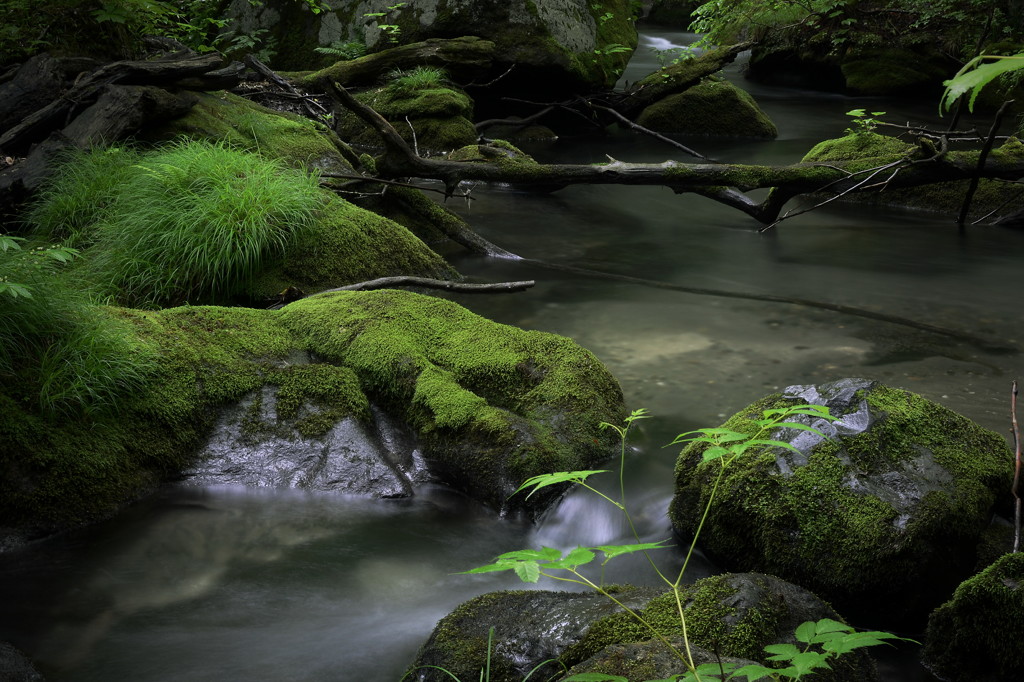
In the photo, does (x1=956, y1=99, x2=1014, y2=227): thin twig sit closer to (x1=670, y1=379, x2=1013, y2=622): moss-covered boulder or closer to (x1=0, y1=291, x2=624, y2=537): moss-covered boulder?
(x1=670, y1=379, x2=1013, y2=622): moss-covered boulder

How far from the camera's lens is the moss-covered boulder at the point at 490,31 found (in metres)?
12.9

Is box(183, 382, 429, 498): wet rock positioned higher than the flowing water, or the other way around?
box(183, 382, 429, 498): wet rock

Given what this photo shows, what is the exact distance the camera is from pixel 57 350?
12.5 feet

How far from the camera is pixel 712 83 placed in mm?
14172

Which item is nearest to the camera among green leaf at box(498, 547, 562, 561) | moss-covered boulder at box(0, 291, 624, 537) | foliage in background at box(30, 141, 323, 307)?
green leaf at box(498, 547, 562, 561)

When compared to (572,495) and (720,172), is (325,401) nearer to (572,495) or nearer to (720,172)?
(572,495)

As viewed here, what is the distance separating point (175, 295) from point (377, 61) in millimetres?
7454

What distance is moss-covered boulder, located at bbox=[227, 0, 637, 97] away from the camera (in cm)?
1286

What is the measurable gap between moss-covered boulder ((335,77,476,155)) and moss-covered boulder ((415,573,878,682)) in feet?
30.3

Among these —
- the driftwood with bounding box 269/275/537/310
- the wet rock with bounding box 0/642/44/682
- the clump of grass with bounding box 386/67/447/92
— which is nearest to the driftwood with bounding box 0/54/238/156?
the driftwood with bounding box 269/275/537/310

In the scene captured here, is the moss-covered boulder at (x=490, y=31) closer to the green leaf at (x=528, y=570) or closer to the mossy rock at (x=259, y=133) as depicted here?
the mossy rock at (x=259, y=133)

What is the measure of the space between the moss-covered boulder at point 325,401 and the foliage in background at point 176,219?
995mm

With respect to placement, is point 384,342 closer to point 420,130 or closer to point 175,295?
point 175,295

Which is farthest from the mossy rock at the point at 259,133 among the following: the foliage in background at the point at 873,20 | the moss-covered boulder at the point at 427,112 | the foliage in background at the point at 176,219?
the foliage in background at the point at 873,20
